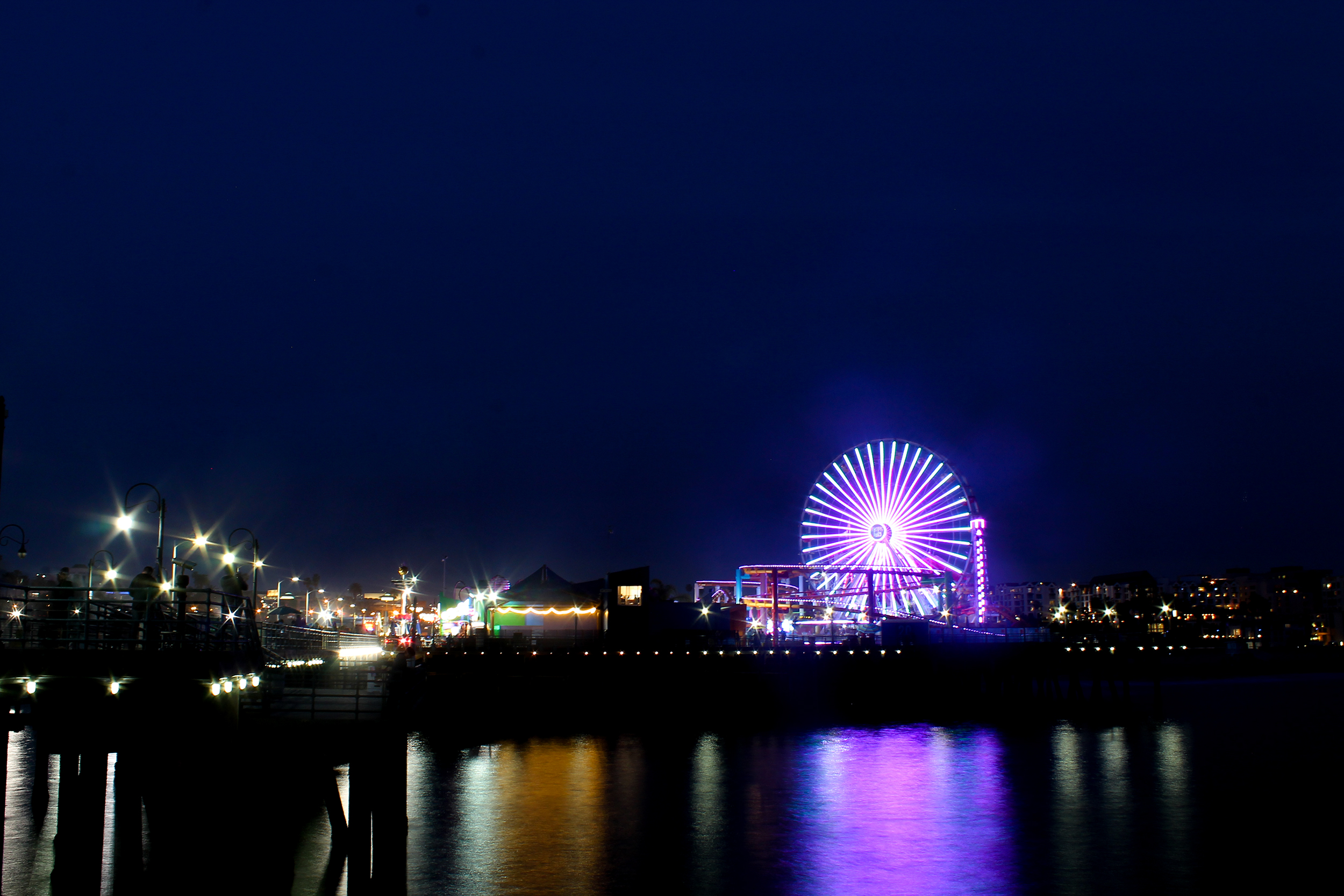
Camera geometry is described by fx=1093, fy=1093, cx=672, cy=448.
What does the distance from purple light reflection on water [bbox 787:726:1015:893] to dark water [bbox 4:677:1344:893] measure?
8cm

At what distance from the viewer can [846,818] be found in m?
28.2

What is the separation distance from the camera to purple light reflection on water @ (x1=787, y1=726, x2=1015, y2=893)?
2230 cm

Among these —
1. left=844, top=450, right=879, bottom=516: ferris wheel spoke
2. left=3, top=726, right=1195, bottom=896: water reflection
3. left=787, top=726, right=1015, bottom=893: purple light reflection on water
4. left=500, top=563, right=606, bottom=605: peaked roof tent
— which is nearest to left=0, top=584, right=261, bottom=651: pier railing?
left=3, top=726, right=1195, bottom=896: water reflection

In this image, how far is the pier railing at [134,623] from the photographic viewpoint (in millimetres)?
14820

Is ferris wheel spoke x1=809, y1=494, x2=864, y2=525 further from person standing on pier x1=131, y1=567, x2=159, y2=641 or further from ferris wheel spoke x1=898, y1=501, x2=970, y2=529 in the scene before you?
person standing on pier x1=131, y1=567, x2=159, y2=641

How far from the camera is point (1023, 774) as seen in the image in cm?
3569

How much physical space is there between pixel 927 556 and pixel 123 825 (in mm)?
54957

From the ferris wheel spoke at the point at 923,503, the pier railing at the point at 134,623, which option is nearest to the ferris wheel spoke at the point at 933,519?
the ferris wheel spoke at the point at 923,503

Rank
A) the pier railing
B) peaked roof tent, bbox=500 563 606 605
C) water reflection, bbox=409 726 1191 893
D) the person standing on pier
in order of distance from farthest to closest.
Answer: peaked roof tent, bbox=500 563 606 605
water reflection, bbox=409 726 1191 893
the person standing on pier
the pier railing

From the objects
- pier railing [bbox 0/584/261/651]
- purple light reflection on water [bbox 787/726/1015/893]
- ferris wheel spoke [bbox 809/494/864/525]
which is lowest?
purple light reflection on water [bbox 787/726/1015/893]

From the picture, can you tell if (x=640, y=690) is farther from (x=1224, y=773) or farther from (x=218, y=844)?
(x=218, y=844)

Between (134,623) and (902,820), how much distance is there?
777 inches

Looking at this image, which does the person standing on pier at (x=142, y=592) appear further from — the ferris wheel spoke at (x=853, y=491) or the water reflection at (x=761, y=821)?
the ferris wheel spoke at (x=853, y=491)

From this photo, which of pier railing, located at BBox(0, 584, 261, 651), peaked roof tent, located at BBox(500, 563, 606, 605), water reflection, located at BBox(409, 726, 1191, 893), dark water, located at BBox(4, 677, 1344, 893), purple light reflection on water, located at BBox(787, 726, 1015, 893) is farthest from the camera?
peaked roof tent, located at BBox(500, 563, 606, 605)
